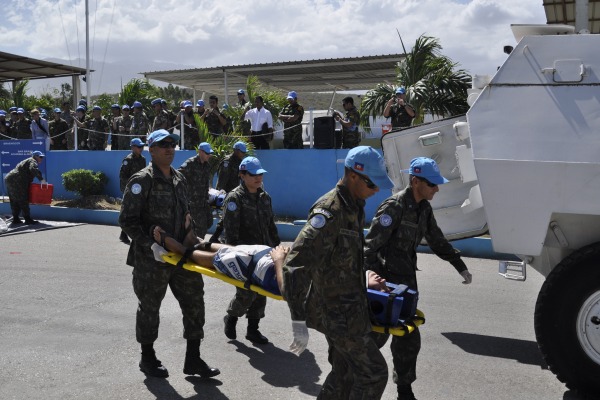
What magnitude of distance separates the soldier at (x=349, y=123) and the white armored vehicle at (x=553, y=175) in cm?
816

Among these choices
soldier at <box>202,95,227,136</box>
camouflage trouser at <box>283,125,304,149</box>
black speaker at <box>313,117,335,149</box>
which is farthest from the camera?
soldier at <box>202,95,227,136</box>

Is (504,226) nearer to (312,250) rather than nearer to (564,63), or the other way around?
(564,63)

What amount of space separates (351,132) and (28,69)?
1568 cm

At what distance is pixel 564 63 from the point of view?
5230 mm

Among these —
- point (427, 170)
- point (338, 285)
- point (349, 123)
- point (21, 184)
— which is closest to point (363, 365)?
point (338, 285)

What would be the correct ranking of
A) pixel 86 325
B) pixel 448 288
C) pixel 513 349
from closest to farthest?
pixel 513 349
pixel 86 325
pixel 448 288

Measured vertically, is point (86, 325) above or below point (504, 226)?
below

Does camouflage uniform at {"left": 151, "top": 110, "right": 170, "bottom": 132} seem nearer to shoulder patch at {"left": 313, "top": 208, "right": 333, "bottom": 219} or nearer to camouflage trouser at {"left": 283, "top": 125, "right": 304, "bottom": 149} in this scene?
camouflage trouser at {"left": 283, "top": 125, "right": 304, "bottom": 149}

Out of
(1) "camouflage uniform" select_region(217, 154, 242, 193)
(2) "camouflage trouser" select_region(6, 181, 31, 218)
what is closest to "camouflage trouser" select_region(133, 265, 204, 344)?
(1) "camouflage uniform" select_region(217, 154, 242, 193)

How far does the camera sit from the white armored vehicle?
4965mm

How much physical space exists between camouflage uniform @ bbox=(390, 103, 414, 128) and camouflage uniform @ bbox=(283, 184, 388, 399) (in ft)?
30.2

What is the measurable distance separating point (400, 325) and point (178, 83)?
21.1m

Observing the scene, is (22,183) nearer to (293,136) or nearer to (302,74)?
(293,136)

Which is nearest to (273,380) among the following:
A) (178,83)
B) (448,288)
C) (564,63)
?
(564,63)
